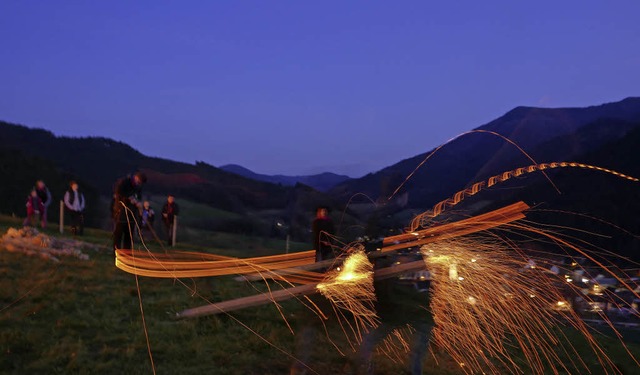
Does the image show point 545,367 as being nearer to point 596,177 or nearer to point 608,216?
point 608,216

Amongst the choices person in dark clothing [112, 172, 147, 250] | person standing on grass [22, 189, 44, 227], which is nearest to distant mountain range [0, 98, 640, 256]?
person in dark clothing [112, 172, 147, 250]

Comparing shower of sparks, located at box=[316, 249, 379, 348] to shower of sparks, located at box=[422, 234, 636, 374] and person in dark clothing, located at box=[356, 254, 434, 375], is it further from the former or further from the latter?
shower of sparks, located at box=[422, 234, 636, 374]

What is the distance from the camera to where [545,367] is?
8500 millimetres

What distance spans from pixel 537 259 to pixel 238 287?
6.19 m

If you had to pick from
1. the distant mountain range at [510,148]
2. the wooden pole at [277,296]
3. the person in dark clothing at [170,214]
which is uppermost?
the distant mountain range at [510,148]

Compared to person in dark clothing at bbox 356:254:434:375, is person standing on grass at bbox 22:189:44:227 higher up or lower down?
higher up

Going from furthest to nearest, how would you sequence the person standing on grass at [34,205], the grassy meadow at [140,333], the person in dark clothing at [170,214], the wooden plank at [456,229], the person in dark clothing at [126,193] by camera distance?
the person in dark clothing at [170,214]
the person standing on grass at [34,205]
the person in dark clothing at [126,193]
the grassy meadow at [140,333]
the wooden plank at [456,229]

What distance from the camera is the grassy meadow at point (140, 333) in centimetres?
607

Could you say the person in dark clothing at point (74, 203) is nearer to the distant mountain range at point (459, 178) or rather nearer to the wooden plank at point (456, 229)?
the distant mountain range at point (459, 178)

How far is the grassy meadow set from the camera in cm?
607

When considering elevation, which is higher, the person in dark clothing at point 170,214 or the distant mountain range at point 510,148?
the distant mountain range at point 510,148

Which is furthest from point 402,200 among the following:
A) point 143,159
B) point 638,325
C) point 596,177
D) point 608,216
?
point 143,159

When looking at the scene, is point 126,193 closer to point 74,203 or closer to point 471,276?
point 74,203

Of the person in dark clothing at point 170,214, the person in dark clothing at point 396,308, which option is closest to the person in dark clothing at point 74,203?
the person in dark clothing at point 170,214
